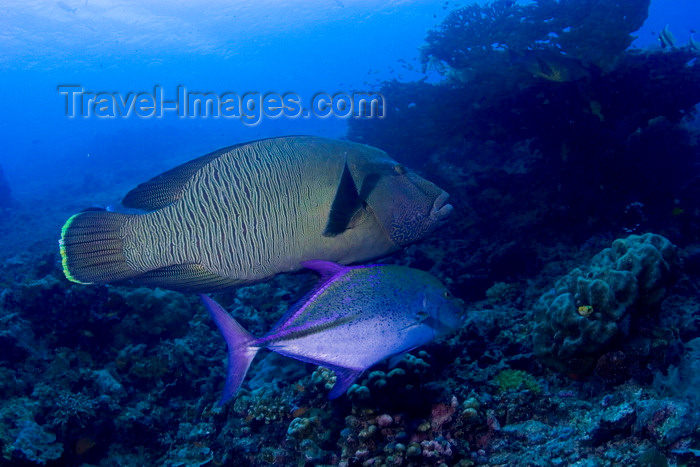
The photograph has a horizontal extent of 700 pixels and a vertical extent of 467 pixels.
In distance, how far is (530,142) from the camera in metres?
7.87

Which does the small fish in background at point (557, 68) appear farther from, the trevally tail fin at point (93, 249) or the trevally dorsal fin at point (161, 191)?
the trevally tail fin at point (93, 249)

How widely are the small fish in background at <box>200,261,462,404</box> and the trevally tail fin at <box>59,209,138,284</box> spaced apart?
0.88m

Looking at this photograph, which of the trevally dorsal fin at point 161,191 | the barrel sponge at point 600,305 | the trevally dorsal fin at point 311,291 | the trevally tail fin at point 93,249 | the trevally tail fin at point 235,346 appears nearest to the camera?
the trevally tail fin at point 235,346

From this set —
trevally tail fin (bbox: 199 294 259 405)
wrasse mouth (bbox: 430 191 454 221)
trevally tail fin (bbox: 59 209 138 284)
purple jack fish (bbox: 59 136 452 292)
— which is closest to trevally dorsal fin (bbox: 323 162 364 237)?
purple jack fish (bbox: 59 136 452 292)

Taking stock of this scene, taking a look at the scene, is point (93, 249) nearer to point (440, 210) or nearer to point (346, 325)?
Answer: point (346, 325)

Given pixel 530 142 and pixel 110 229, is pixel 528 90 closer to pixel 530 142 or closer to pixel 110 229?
pixel 530 142

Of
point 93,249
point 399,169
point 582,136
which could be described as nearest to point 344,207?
point 399,169

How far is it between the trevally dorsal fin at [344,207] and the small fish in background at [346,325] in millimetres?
335

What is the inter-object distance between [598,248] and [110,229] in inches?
261

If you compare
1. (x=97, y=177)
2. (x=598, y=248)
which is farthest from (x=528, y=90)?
(x=97, y=177)

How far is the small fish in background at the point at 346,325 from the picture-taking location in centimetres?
214

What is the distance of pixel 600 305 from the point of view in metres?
3.19

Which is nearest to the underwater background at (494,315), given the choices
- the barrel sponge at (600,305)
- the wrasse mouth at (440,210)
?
the barrel sponge at (600,305)

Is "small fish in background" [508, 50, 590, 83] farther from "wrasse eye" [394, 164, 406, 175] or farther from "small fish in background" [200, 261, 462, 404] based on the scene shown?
"small fish in background" [200, 261, 462, 404]
